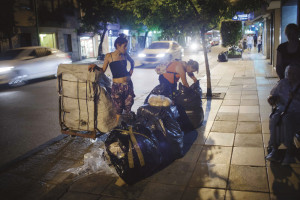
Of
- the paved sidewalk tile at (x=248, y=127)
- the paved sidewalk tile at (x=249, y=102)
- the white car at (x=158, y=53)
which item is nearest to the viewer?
the paved sidewalk tile at (x=248, y=127)

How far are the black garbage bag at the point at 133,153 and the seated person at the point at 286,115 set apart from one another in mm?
1641

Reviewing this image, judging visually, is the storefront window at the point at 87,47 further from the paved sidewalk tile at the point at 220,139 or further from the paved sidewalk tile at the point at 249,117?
the paved sidewalk tile at the point at 220,139

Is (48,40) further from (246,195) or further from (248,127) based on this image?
(246,195)

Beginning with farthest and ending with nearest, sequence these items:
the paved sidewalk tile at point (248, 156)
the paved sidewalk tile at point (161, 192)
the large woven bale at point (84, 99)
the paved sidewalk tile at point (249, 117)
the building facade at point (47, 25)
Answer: the building facade at point (47, 25)
the paved sidewalk tile at point (249, 117)
the large woven bale at point (84, 99)
the paved sidewalk tile at point (248, 156)
the paved sidewalk tile at point (161, 192)

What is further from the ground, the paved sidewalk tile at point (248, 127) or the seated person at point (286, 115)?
the seated person at point (286, 115)

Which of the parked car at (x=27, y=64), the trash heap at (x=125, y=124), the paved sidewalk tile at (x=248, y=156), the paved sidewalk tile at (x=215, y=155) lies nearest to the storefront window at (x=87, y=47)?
the parked car at (x=27, y=64)

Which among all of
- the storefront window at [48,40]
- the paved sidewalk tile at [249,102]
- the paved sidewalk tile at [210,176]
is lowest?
the paved sidewalk tile at [210,176]

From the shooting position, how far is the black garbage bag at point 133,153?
3.58 m

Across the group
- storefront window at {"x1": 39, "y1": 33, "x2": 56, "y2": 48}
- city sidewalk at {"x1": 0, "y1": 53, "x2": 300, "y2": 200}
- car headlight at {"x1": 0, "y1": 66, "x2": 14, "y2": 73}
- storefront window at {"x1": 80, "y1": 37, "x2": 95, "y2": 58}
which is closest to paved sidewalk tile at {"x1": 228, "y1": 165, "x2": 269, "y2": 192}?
city sidewalk at {"x1": 0, "y1": 53, "x2": 300, "y2": 200}

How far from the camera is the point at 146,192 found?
3.45 m

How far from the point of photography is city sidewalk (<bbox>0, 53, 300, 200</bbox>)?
3367 mm

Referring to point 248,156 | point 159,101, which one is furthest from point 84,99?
point 248,156

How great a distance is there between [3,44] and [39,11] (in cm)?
567

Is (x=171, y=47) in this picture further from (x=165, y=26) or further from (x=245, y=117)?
(x=245, y=117)
